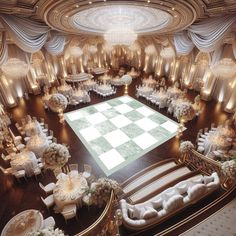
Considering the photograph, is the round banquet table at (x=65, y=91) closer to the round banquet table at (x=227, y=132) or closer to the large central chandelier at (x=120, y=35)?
the large central chandelier at (x=120, y=35)

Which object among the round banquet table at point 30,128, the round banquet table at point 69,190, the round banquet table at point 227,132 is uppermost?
the round banquet table at point 227,132

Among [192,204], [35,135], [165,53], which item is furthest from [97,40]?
[192,204]

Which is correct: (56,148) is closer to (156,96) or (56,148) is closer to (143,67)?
(156,96)

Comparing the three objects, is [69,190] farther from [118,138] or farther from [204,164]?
[204,164]

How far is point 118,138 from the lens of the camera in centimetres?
859

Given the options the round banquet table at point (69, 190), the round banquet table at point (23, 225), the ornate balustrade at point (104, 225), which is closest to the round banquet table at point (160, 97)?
the round banquet table at point (69, 190)

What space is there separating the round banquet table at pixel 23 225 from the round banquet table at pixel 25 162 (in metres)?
2.01

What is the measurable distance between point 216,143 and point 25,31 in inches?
345

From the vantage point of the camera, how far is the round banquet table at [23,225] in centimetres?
411

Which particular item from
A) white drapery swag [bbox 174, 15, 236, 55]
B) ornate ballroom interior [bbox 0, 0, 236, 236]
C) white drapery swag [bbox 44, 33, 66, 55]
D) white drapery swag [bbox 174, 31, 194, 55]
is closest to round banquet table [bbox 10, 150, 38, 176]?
ornate ballroom interior [bbox 0, 0, 236, 236]

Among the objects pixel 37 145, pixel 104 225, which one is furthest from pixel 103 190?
pixel 37 145

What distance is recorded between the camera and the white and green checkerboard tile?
7.45 meters

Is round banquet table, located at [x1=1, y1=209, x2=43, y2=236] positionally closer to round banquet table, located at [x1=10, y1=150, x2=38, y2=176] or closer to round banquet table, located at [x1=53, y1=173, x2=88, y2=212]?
round banquet table, located at [x1=53, y1=173, x2=88, y2=212]

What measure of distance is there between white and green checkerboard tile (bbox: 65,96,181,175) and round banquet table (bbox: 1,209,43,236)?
2.86m
